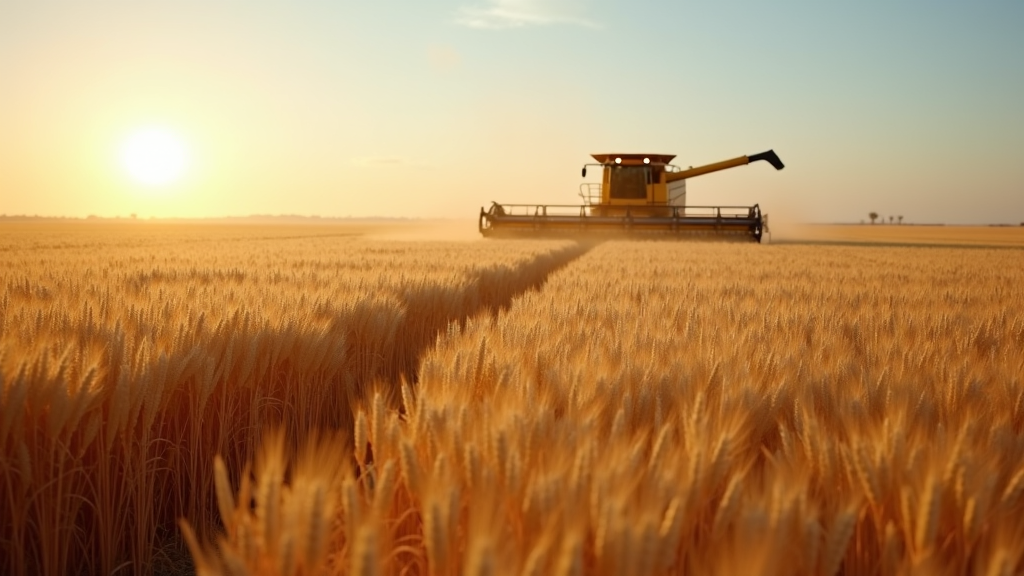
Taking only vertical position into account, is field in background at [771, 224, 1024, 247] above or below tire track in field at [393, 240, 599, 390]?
above

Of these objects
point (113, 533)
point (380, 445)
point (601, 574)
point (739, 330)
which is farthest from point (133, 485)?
point (739, 330)

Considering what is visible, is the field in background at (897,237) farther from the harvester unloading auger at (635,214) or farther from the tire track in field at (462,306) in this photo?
the tire track in field at (462,306)

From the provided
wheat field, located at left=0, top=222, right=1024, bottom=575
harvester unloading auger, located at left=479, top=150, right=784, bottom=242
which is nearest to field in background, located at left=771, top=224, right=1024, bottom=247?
harvester unloading auger, located at left=479, top=150, right=784, bottom=242

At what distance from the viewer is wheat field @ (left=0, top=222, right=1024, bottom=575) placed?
38.6 inches

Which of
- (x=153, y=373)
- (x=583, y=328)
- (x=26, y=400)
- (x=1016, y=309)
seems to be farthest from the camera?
(x=1016, y=309)

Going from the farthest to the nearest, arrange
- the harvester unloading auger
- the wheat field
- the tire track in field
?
1. the harvester unloading auger
2. the tire track in field
3. the wheat field

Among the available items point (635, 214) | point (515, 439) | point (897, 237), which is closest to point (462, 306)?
point (515, 439)

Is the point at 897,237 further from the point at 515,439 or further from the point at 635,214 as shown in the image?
the point at 515,439

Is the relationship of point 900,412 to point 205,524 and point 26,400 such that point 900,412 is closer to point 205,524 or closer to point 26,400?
point 26,400

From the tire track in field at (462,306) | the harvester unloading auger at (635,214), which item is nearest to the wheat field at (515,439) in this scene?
the tire track in field at (462,306)

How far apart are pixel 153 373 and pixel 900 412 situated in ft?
6.26

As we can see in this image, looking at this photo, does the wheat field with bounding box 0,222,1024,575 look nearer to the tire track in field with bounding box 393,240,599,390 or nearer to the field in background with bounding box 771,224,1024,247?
the tire track in field with bounding box 393,240,599,390

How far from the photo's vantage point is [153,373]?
206cm

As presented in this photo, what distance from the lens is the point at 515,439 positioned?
1.23 meters
